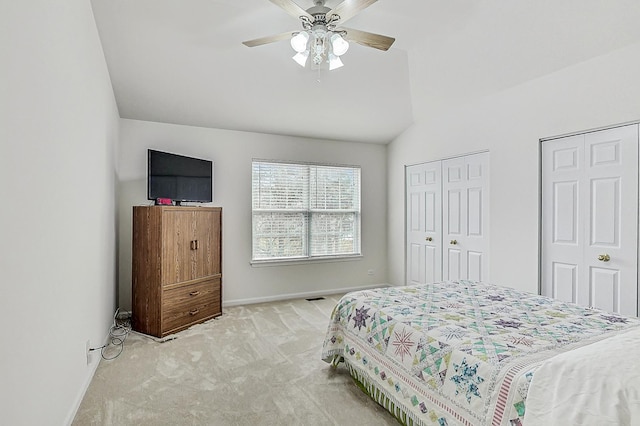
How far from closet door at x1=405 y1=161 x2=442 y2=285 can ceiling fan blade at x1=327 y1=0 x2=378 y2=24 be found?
2840 millimetres

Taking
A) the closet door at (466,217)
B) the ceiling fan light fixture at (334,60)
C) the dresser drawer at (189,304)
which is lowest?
the dresser drawer at (189,304)

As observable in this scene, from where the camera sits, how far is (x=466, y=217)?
4219 millimetres

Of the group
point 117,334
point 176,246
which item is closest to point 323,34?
point 176,246

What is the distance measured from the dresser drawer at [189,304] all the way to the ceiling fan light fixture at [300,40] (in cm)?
255

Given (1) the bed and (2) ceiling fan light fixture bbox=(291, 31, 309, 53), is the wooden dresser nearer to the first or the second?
(1) the bed

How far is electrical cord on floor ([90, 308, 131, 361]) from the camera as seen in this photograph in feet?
9.74

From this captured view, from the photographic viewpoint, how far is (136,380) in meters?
2.52

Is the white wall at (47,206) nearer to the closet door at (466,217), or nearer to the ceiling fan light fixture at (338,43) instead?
the ceiling fan light fixture at (338,43)

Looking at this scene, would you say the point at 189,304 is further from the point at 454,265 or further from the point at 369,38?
the point at 454,265

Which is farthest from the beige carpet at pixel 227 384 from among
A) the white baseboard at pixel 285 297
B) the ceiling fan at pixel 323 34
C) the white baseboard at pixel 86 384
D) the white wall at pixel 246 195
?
the ceiling fan at pixel 323 34

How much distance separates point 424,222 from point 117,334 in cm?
390

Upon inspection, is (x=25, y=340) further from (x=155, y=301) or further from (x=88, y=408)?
(x=155, y=301)

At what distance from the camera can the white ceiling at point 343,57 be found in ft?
8.87

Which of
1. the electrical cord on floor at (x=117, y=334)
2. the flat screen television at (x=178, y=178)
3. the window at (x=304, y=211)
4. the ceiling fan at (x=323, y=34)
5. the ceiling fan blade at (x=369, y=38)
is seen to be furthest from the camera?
the window at (x=304, y=211)
